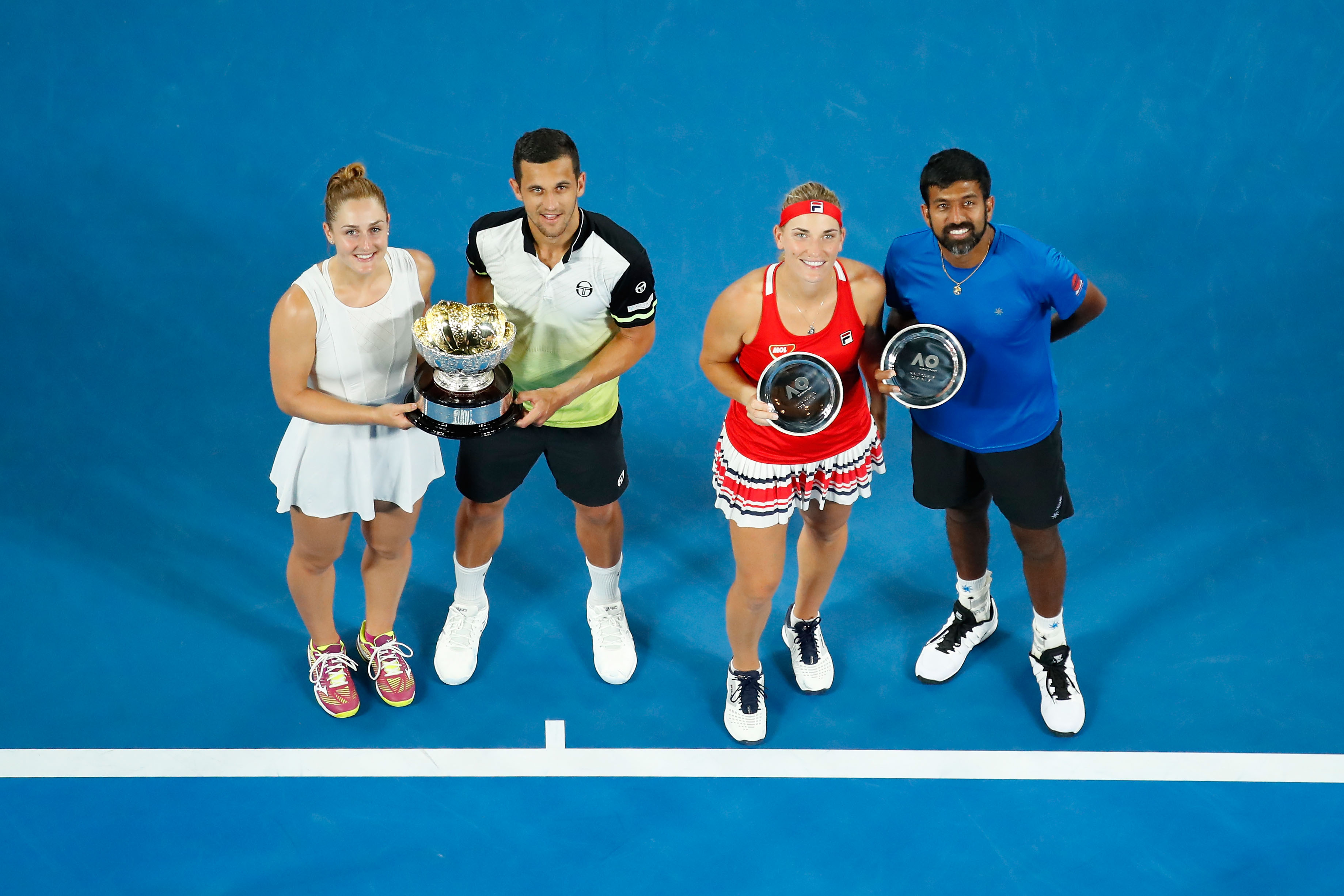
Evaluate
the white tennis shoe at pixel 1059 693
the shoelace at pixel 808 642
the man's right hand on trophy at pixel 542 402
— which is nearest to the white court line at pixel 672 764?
the white tennis shoe at pixel 1059 693

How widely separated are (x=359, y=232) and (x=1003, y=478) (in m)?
2.84

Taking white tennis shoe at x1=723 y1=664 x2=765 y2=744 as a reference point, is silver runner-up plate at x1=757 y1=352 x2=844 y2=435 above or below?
above

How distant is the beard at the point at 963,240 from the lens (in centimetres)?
461

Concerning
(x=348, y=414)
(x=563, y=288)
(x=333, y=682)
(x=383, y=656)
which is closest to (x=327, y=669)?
(x=333, y=682)

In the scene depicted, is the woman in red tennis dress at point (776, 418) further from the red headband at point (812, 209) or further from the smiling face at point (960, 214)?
the smiling face at point (960, 214)

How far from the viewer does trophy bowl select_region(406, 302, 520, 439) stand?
4586mm

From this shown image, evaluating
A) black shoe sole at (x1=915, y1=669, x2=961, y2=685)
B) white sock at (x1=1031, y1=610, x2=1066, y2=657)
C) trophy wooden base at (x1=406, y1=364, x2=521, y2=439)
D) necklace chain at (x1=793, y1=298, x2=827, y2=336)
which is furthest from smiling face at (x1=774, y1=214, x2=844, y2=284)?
black shoe sole at (x1=915, y1=669, x2=961, y2=685)

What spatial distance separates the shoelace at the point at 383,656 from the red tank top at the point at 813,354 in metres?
1.92

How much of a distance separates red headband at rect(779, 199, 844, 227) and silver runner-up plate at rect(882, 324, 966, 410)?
56 cm

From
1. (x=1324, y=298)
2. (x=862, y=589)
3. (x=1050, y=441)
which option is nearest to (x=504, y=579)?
(x=862, y=589)

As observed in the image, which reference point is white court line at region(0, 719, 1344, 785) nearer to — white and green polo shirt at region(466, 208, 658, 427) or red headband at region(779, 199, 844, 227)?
white and green polo shirt at region(466, 208, 658, 427)

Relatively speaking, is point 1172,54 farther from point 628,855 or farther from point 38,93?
point 38,93

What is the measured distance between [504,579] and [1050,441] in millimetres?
2985

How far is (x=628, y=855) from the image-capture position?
4.88 meters
